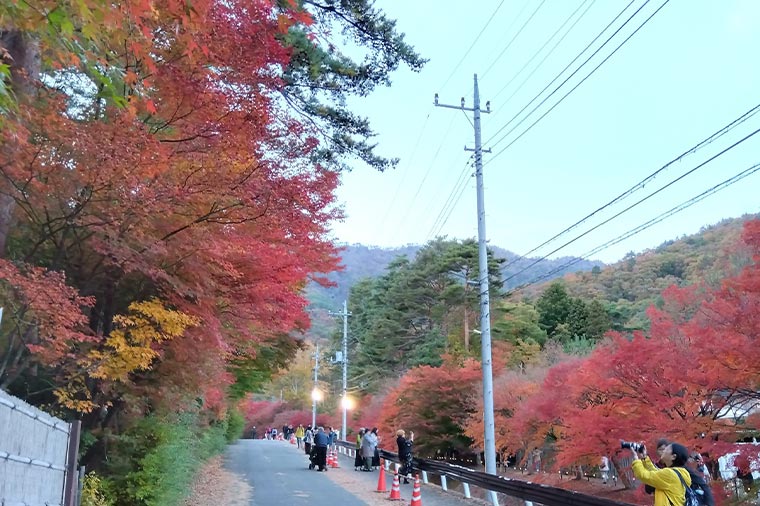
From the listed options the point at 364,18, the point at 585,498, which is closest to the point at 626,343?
the point at 585,498

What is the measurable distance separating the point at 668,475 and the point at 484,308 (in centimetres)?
1249

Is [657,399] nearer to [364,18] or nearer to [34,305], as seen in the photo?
[364,18]

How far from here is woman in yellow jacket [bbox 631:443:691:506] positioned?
17.0 ft

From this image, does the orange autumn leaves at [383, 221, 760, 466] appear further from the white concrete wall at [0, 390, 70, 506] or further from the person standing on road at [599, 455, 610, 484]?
the white concrete wall at [0, 390, 70, 506]

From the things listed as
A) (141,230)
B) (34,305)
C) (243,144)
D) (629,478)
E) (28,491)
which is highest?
(243,144)

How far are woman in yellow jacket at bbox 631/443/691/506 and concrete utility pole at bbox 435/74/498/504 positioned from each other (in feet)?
30.2

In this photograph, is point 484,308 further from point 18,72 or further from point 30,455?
point 30,455

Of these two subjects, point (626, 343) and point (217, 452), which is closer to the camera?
point (626, 343)

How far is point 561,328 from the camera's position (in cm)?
4544

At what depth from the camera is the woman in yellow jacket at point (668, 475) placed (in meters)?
5.17

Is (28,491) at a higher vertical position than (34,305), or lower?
lower

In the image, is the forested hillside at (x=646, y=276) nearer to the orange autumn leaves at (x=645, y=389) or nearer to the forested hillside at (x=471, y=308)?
the forested hillside at (x=471, y=308)

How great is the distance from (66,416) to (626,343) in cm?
1294

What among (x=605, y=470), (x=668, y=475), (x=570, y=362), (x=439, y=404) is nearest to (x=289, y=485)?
(x=439, y=404)
